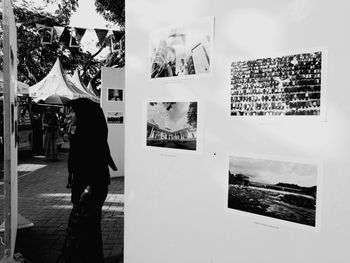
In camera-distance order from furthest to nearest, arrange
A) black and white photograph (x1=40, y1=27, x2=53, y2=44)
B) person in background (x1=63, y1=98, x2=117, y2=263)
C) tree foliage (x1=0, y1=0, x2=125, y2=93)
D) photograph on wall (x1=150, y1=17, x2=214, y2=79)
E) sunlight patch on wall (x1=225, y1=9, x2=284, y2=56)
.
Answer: tree foliage (x1=0, y1=0, x2=125, y2=93)
black and white photograph (x1=40, y1=27, x2=53, y2=44)
person in background (x1=63, y1=98, x2=117, y2=263)
photograph on wall (x1=150, y1=17, x2=214, y2=79)
sunlight patch on wall (x1=225, y1=9, x2=284, y2=56)

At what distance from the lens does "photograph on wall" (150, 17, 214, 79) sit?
159 cm

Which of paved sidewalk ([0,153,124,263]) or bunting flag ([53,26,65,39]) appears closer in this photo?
paved sidewalk ([0,153,124,263])

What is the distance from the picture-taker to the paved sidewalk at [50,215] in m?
3.82

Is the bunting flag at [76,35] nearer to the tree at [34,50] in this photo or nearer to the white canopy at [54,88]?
the white canopy at [54,88]

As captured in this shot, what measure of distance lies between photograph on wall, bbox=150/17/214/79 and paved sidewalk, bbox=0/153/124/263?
255 centimetres

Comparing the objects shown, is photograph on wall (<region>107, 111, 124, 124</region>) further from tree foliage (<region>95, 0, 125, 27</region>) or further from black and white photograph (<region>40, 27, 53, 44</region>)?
tree foliage (<region>95, 0, 125, 27</region>)

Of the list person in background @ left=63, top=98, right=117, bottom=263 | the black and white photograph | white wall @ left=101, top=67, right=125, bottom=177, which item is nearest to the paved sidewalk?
person in background @ left=63, top=98, right=117, bottom=263

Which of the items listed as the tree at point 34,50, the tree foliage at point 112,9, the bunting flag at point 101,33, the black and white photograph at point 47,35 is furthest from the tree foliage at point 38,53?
the bunting flag at point 101,33

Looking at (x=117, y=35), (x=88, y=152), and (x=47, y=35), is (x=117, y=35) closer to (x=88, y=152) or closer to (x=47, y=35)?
(x=47, y=35)

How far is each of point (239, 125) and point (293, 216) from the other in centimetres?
43

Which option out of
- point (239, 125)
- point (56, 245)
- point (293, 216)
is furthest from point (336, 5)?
point (56, 245)

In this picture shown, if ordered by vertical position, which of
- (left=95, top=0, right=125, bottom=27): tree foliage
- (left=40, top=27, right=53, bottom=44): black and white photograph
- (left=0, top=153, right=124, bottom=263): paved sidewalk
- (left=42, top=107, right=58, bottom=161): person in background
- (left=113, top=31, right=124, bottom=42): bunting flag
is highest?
(left=95, top=0, right=125, bottom=27): tree foliage

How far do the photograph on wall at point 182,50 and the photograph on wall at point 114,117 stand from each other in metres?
6.41

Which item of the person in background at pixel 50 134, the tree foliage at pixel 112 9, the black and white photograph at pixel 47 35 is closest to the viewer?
the black and white photograph at pixel 47 35
